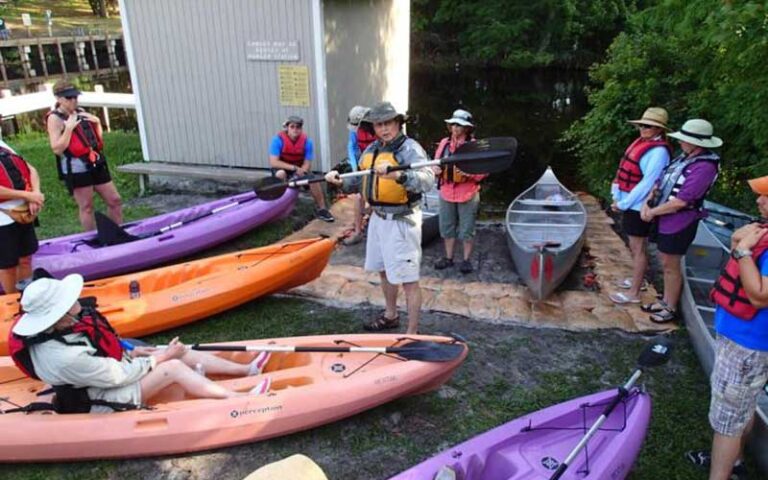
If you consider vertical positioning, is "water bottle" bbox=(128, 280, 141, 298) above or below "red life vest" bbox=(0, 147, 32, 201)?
below

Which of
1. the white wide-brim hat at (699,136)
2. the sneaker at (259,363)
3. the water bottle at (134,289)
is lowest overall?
the sneaker at (259,363)

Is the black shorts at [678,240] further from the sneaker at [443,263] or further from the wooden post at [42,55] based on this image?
the wooden post at [42,55]

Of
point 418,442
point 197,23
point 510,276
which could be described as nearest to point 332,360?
point 418,442

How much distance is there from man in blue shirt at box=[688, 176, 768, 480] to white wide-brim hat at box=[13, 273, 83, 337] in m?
3.06

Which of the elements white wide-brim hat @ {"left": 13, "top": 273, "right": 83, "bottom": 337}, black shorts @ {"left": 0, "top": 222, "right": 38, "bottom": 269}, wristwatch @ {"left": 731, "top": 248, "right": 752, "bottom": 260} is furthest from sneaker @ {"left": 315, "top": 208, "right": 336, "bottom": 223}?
wristwatch @ {"left": 731, "top": 248, "right": 752, "bottom": 260}

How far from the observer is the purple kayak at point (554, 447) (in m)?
2.67

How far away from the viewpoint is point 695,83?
8406 mm

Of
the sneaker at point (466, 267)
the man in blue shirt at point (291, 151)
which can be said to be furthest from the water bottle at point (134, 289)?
the sneaker at point (466, 267)

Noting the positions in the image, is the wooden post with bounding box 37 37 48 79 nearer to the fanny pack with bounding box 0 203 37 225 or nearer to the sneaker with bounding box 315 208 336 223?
the sneaker with bounding box 315 208 336 223

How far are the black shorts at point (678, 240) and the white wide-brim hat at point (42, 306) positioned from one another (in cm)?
382

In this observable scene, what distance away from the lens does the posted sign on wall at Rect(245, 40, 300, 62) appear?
707 centimetres

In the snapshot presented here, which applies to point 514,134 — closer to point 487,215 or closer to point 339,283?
point 487,215

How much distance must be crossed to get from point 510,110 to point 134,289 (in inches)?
580

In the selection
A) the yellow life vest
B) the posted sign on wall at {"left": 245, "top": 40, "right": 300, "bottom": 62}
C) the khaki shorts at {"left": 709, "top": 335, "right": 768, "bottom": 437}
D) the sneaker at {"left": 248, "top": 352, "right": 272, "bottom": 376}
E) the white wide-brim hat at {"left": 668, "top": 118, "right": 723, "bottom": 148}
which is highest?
the posted sign on wall at {"left": 245, "top": 40, "right": 300, "bottom": 62}
